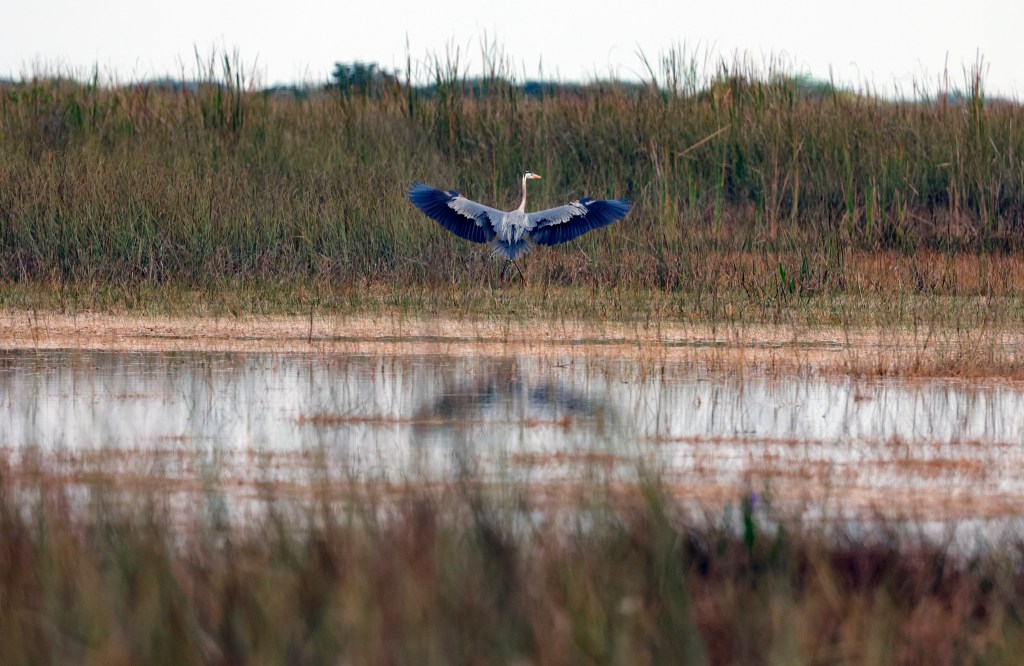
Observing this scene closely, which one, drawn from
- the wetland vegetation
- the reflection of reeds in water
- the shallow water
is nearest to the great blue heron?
the wetland vegetation

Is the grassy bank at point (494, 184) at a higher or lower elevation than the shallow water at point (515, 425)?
higher

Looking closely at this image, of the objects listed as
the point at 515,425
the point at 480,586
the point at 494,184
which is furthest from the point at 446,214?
the point at 480,586

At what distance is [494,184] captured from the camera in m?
13.4

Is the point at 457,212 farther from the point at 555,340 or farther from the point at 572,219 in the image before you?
the point at 555,340

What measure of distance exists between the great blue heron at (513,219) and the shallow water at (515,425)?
280 centimetres

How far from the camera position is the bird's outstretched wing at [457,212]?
11.1 m

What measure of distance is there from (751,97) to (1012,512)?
10.2 metres

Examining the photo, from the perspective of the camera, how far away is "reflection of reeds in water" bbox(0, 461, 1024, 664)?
3057 mm

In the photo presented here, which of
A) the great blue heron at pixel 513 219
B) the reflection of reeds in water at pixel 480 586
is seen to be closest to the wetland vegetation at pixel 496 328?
the reflection of reeds in water at pixel 480 586

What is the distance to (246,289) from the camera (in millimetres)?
11203

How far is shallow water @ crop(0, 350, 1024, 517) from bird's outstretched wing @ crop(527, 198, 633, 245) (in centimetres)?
282

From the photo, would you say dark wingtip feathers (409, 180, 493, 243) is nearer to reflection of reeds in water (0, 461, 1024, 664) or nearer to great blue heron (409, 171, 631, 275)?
great blue heron (409, 171, 631, 275)

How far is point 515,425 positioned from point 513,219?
16.4 ft

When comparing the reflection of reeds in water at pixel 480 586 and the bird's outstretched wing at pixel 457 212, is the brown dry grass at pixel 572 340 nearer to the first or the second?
the bird's outstretched wing at pixel 457 212
